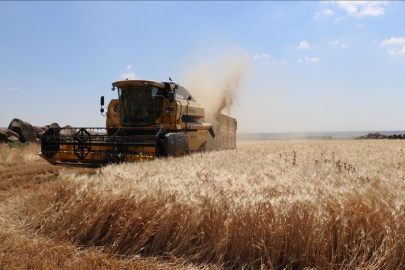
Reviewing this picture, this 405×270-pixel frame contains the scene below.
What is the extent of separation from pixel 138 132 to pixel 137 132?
3 centimetres

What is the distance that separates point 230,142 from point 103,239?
46.4ft

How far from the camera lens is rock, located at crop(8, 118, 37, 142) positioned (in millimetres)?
17938

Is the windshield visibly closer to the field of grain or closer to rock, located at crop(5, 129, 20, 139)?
the field of grain

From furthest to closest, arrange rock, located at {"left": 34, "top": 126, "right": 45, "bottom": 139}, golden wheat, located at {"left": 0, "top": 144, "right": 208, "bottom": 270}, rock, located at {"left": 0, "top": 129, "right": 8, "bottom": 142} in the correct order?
rock, located at {"left": 34, "top": 126, "right": 45, "bottom": 139} → rock, located at {"left": 0, "top": 129, "right": 8, "bottom": 142} → golden wheat, located at {"left": 0, "top": 144, "right": 208, "bottom": 270}

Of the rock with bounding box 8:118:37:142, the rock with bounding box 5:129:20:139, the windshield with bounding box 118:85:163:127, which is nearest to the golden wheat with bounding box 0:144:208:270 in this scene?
the windshield with bounding box 118:85:163:127

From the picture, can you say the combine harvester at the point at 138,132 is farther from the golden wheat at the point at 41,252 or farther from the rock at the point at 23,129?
the rock at the point at 23,129

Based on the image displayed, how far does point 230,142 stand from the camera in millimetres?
17328

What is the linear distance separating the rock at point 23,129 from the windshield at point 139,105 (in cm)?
1062

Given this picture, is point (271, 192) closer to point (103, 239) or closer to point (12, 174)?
point (103, 239)

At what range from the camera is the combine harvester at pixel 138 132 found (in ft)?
27.1

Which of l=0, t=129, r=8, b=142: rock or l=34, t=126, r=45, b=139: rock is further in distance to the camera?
l=34, t=126, r=45, b=139: rock

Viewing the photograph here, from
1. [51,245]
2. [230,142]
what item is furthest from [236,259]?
[230,142]

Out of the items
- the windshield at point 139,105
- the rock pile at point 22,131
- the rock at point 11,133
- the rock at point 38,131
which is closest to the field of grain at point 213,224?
the windshield at point 139,105

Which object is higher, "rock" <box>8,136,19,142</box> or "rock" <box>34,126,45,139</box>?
"rock" <box>34,126,45,139</box>
